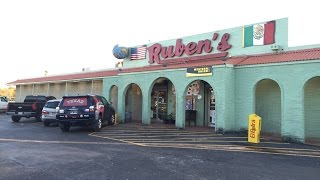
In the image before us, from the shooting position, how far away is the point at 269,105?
17016 millimetres

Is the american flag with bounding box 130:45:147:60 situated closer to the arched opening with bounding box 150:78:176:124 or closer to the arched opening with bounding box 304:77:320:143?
the arched opening with bounding box 150:78:176:124

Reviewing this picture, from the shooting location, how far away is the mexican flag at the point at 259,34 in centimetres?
1745

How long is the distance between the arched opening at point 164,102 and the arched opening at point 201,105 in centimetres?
163

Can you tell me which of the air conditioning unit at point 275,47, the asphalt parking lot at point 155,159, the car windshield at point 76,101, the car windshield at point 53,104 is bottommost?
the asphalt parking lot at point 155,159

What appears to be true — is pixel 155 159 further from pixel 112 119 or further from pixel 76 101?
Answer: pixel 112 119

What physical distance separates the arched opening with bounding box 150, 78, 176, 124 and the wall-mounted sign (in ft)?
13.0

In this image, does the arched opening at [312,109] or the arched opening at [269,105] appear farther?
the arched opening at [269,105]

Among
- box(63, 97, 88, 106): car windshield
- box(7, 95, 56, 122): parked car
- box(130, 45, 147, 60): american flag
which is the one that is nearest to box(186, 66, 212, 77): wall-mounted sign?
box(63, 97, 88, 106): car windshield

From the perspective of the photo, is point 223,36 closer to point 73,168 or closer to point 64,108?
point 64,108

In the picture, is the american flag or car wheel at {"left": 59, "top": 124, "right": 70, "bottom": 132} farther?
the american flag

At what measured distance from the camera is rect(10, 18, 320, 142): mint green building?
14914 mm

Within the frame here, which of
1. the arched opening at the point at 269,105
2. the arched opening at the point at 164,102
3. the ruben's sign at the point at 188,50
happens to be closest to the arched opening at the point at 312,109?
the arched opening at the point at 269,105

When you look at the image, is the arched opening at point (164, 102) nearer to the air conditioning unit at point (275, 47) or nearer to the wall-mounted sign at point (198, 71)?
the wall-mounted sign at point (198, 71)

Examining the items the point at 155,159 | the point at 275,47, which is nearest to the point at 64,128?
the point at 155,159
